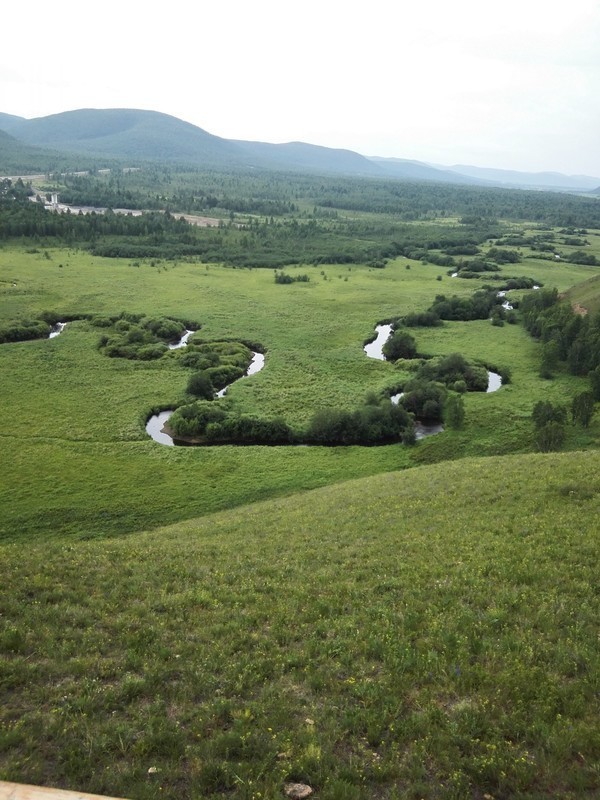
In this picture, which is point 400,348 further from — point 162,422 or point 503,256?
point 503,256

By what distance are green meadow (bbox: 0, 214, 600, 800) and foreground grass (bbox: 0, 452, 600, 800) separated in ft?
0.20

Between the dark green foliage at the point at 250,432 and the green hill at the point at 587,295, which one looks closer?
the dark green foliage at the point at 250,432

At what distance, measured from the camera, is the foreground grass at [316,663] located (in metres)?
11.1

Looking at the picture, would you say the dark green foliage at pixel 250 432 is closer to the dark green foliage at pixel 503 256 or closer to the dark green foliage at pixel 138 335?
the dark green foliage at pixel 138 335

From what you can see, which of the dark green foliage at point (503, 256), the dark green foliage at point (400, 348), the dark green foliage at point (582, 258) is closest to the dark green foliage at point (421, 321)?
the dark green foliage at point (400, 348)

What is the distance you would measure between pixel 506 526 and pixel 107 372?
6263cm

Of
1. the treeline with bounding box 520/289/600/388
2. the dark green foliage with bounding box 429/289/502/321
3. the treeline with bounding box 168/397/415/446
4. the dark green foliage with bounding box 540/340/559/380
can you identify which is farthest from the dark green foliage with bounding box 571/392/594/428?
the dark green foliage with bounding box 429/289/502/321

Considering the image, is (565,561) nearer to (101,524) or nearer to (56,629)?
(56,629)

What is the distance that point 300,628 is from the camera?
1717 cm

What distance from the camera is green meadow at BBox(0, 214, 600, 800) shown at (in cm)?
1123

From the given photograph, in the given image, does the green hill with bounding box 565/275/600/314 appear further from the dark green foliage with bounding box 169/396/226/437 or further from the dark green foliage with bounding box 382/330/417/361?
the dark green foliage with bounding box 169/396/226/437

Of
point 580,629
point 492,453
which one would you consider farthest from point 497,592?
point 492,453

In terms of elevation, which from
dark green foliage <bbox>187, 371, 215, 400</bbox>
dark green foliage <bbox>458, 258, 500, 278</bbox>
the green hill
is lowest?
dark green foliage <bbox>187, 371, 215, 400</bbox>

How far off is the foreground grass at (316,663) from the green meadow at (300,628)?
60 mm
